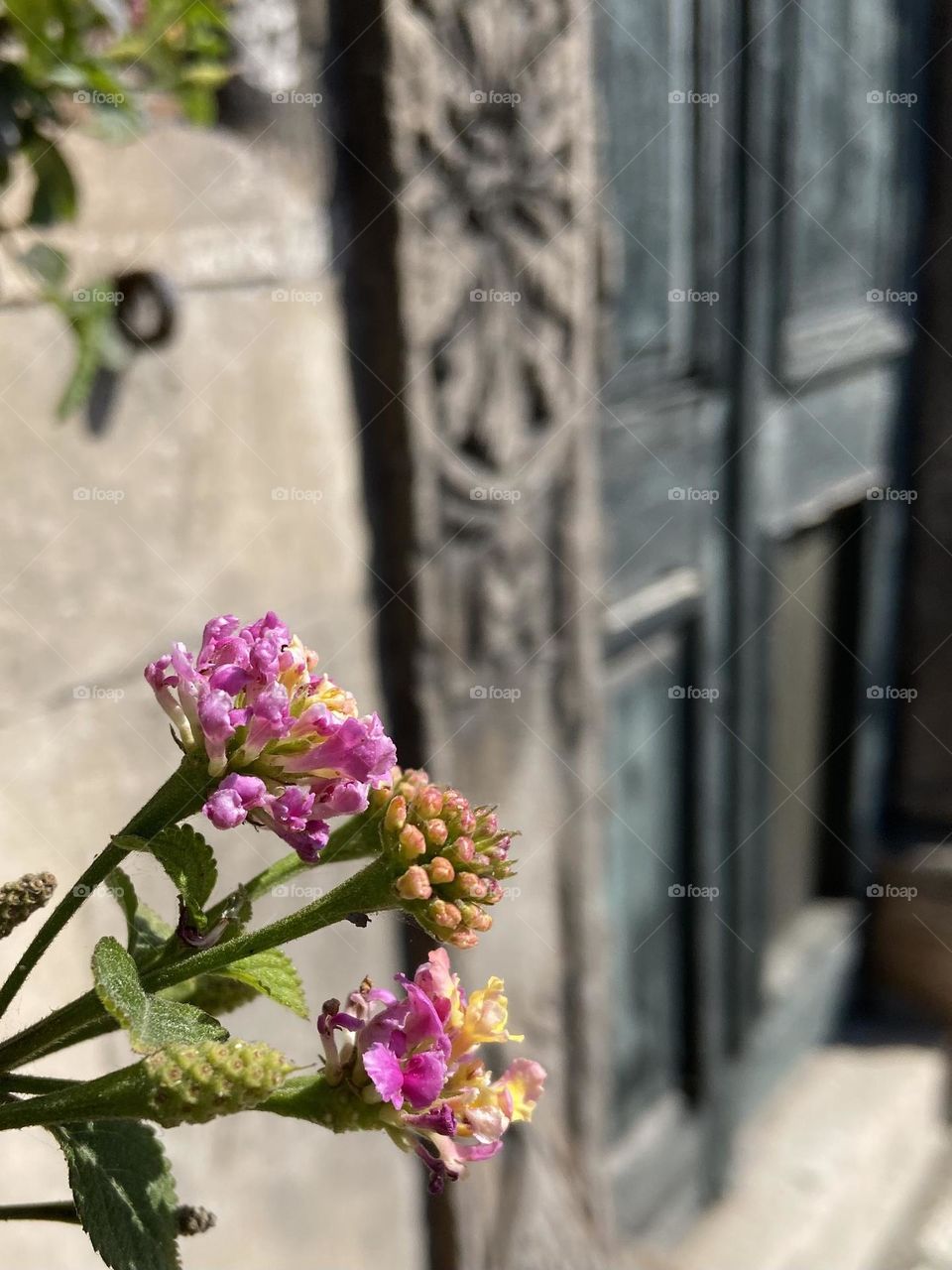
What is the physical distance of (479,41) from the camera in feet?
5.58

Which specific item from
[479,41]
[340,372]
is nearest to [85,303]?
[340,372]

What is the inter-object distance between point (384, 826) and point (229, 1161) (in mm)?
1466

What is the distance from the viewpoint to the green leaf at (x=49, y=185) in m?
1.17

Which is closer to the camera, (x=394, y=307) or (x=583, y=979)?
(x=394, y=307)

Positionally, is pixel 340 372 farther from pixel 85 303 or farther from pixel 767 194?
pixel 767 194

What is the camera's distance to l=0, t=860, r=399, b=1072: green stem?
37cm
